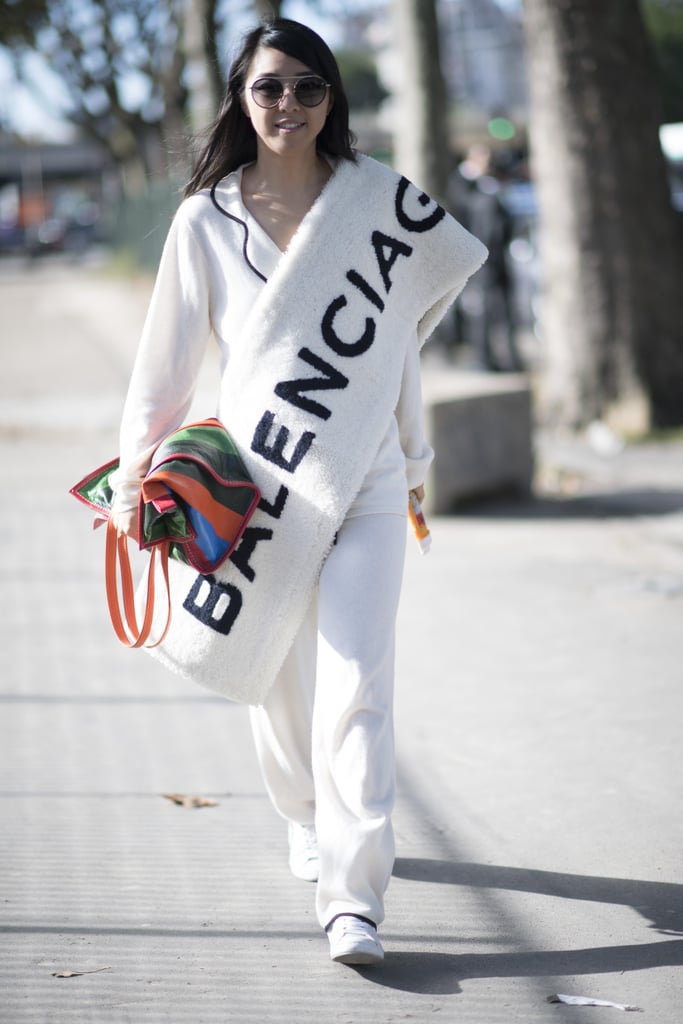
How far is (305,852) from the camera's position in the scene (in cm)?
382

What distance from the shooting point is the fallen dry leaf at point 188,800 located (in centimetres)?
441

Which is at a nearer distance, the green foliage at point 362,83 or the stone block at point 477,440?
the stone block at point 477,440

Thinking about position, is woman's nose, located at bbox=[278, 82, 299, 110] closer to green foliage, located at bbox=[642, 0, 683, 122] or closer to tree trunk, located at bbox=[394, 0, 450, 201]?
tree trunk, located at bbox=[394, 0, 450, 201]

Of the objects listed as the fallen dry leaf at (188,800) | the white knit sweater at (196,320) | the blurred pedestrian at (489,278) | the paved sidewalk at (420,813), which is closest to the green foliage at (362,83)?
the blurred pedestrian at (489,278)

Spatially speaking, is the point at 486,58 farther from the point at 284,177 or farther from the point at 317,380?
the point at 317,380

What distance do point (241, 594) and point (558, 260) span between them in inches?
307

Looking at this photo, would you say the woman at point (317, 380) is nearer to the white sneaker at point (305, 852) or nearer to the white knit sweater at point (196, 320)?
the white knit sweater at point (196, 320)

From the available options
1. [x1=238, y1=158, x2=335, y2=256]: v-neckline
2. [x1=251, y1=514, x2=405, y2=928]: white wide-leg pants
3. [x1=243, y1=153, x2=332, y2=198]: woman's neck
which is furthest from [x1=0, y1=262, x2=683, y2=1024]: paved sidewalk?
[x1=243, y1=153, x2=332, y2=198]: woman's neck

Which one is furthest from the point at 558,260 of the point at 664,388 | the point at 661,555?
the point at 661,555

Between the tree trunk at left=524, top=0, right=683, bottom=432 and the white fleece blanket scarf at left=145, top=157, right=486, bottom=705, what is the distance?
289 inches

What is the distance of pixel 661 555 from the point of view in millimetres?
7367

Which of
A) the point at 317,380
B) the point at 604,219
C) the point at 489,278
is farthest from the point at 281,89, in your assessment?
the point at 489,278

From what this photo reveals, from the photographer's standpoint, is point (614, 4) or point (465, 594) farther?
point (614, 4)

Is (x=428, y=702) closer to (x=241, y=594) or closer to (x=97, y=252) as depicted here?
(x=241, y=594)
